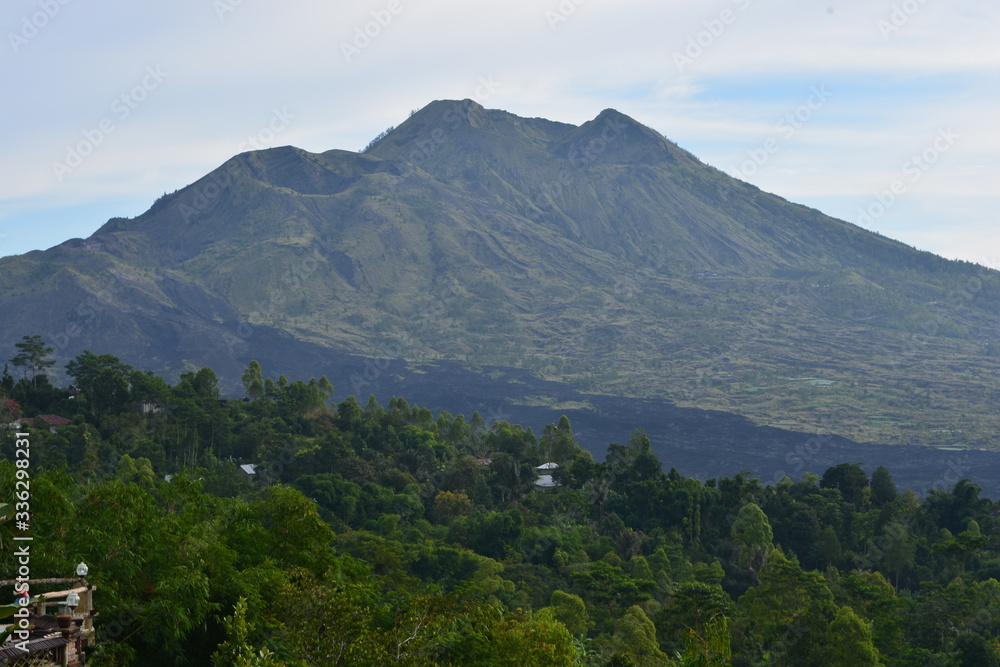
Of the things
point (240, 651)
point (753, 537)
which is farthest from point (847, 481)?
point (240, 651)

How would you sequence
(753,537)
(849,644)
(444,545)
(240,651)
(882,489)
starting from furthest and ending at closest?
(882,489), (753,537), (444,545), (849,644), (240,651)

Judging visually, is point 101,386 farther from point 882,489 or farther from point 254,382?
point 882,489

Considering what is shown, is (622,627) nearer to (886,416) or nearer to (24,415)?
(24,415)

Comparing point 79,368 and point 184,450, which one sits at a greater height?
point 79,368

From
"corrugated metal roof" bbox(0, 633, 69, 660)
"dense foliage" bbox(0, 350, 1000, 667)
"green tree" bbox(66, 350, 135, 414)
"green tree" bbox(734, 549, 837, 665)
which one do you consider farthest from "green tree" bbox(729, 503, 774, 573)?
"corrugated metal roof" bbox(0, 633, 69, 660)

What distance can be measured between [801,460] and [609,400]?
38894 millimetres

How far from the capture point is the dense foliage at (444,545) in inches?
645

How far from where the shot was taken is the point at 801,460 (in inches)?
5172

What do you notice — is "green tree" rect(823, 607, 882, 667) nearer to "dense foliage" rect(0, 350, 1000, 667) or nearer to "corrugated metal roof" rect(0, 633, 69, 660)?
"dense foliage" rect(0, 350, 1000, 667)

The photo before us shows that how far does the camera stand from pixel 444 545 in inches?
1761

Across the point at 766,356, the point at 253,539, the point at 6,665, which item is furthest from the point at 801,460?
the point at 6,665

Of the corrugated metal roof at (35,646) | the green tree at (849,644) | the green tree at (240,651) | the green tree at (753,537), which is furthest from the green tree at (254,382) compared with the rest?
the corrugated metal roof at (35,646)

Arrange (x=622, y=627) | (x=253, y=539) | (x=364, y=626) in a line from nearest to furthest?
1. (x=364, y=626)
2. (x=253, y=539)
3. (x=622, y=627)

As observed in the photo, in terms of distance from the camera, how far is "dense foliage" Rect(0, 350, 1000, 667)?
16.4 meters
